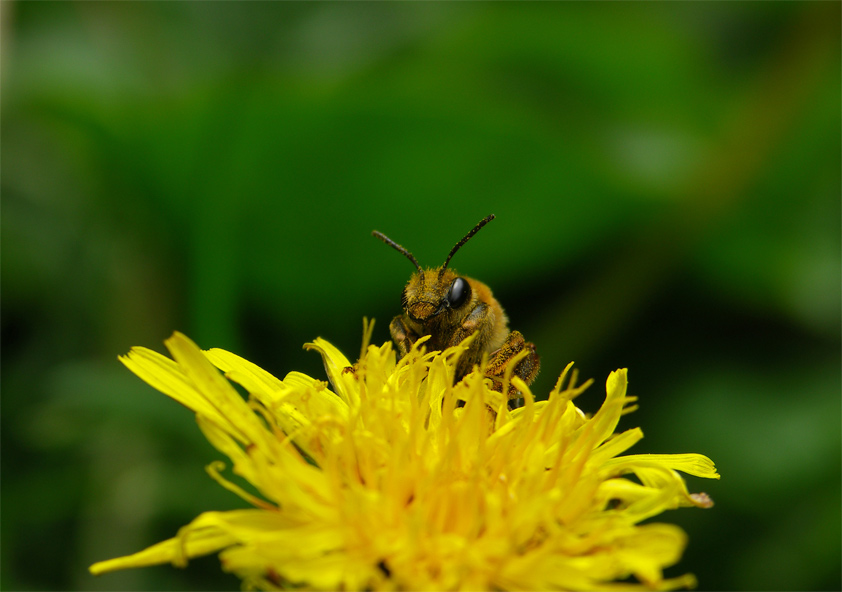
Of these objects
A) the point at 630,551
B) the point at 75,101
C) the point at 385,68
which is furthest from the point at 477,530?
the point at 75,101

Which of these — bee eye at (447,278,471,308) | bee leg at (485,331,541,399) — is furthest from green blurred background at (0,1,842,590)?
bee eye at (447,278,471,308)

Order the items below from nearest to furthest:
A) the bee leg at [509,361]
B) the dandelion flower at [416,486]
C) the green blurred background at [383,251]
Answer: the dandelion flower at [416,486], the bee leg at [509,361], the green blurred background at [383,251]

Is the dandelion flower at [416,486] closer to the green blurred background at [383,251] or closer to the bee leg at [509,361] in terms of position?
the bee leg at [509,361]

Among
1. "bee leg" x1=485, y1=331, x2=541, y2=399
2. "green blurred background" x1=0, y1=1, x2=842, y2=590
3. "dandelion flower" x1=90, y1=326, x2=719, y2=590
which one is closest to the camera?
"dandelion flower" x1=90, y1=326, x2=719, y2=590

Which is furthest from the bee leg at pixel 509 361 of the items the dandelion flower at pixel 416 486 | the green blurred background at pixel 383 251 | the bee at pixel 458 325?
the green blurred background at pixel 383 251

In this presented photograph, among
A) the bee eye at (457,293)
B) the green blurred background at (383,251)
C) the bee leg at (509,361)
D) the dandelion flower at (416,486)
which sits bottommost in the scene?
the dandelion flower at (416,486)

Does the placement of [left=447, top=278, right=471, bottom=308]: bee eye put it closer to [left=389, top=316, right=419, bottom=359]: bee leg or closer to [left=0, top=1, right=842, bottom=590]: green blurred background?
[left=389, top=316, right=419, bottom=359]: bee leg
